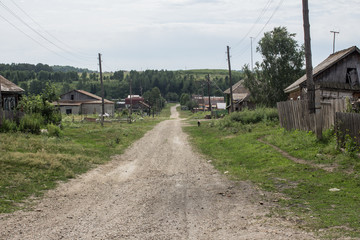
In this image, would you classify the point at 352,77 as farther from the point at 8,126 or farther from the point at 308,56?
the point at 8,126

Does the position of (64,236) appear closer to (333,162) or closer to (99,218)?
(99,218)

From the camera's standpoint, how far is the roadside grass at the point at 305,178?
6992mm

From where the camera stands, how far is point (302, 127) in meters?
18.3

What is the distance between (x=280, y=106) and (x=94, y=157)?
11729mm

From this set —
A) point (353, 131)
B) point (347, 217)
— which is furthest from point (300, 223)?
point (353, 131)

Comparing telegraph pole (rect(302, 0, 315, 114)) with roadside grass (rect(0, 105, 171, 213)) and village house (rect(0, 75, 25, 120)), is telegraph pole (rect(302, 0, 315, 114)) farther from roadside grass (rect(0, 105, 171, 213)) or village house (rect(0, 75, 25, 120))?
village house (rect(0, 75, 25, 120))

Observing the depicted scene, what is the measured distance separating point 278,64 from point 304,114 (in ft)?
106

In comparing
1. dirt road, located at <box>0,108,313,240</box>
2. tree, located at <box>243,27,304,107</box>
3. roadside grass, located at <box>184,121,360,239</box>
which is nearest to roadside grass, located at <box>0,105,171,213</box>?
dirt road, located at <box>0,108,313,240</box>

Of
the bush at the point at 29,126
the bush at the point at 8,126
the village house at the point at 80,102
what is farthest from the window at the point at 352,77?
the village house at the point at 80,102

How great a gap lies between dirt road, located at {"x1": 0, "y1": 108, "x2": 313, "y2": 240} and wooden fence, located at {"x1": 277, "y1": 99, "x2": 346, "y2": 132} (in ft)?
19.3

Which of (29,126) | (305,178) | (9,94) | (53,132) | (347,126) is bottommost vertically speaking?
(305,178)

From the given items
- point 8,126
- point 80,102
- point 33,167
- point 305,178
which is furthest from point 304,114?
point 80,102

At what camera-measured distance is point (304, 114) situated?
17.9 m

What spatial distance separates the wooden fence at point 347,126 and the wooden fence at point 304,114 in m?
0.62
